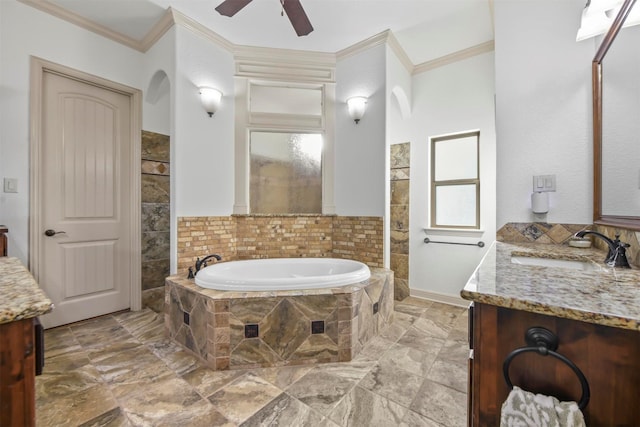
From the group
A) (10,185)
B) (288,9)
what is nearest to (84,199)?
(10,185)

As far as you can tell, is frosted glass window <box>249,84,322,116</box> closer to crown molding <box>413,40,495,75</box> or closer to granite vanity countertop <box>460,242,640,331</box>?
crown molding <box>413,40,495,75</box>

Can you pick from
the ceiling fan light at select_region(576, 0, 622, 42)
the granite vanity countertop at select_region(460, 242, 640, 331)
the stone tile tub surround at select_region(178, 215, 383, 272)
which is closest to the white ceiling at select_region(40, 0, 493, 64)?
the ceiling fan light at select_region(576, 0, 622, 42)

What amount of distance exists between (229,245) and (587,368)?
2735 mm

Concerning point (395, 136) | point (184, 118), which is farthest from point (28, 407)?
point (395, 136)

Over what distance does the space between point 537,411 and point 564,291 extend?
31cm

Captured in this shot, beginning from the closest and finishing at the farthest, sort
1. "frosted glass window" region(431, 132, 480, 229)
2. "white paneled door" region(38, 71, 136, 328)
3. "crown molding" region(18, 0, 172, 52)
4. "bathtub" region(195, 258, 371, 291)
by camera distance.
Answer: "bathtub" region(195, 258, 371, 291), "crown molding" region(18, 0, 172, 52), "white paneled door" region(38, 71, 136, 328), "frosted glass window" region(431, 132, 480, 229)

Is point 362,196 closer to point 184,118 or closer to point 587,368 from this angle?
point 184,118

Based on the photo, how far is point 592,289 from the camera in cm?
74

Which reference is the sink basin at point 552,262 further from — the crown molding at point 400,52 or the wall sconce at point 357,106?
the crown molding at point 400,52

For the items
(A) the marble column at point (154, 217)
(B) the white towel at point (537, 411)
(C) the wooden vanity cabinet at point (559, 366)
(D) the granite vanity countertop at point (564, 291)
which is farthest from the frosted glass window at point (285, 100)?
(B) the white towel at point (537, 411)

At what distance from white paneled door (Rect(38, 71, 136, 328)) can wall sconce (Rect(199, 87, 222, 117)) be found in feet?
2.84

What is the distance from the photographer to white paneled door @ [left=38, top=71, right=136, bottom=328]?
7.62ft

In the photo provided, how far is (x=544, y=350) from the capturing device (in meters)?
→ 0.61

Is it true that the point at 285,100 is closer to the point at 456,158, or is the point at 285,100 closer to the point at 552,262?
the point at 456,158
